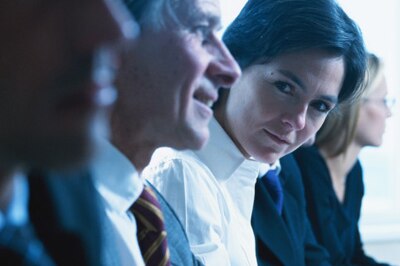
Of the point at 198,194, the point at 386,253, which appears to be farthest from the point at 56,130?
the point at 386,253

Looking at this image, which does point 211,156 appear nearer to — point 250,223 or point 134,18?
point 250,223

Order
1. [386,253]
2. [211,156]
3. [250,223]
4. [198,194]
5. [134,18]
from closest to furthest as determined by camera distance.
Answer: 1. [134,18]
2. [198,194]
3. [211,156]
4. [250,223]
5. [386,253]

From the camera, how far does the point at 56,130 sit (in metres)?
0.52

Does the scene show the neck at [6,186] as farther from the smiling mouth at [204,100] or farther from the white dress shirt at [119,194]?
the smiling mouth at [204,100]

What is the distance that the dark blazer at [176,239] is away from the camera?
1.02 meters

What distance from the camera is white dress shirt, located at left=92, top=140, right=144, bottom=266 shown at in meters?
0.86

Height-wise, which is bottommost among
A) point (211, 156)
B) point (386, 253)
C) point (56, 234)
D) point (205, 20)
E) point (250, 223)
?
point (386, 253)

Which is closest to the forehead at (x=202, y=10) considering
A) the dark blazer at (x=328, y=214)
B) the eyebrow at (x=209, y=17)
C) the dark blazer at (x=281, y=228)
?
the eyebrow at (x=209, y=17)

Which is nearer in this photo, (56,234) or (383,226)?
(56,234)

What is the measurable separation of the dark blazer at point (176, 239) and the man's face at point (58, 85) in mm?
503

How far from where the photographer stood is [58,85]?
529mm

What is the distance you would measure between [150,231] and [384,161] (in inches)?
84.6

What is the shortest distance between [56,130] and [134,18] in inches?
15.6

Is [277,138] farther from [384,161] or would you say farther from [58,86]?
[384,161]
